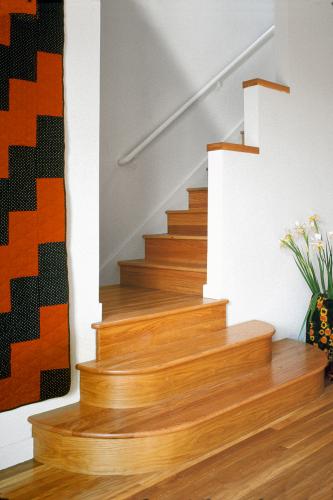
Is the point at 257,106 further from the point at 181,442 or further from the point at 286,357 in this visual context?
the point at 181,442

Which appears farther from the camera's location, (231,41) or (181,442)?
(231,41)

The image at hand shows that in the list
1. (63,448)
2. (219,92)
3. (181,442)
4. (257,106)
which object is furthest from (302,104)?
(63,448)

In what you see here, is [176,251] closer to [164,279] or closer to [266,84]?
[164,279]

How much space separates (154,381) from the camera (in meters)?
2.33

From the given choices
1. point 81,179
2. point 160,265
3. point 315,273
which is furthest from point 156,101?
point 81,179

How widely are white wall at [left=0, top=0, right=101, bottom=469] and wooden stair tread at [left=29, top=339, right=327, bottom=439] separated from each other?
0.49 ft

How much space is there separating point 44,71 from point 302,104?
1.97m

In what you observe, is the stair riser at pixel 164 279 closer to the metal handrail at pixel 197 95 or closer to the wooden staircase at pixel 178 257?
the wooden staircase at pixel 178 257

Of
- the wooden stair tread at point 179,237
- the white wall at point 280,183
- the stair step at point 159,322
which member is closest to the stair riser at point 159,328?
the stair step at point 159,322

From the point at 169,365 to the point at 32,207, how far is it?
2.95ft

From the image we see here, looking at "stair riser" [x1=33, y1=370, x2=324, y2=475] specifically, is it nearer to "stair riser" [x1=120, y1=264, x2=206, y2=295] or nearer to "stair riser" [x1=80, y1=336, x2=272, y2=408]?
"stair riser" [x1=80, y1=336, x2=272, y2=408]

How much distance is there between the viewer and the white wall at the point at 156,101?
369cm

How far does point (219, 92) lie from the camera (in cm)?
446

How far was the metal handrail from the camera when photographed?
12.3 feet
